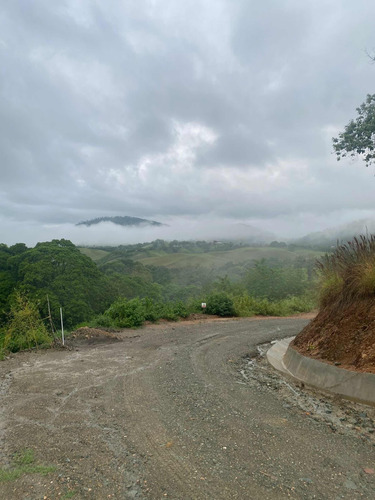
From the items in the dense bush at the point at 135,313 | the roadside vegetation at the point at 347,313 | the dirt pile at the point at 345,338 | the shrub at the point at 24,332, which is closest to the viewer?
the dirt pile at the point at 345,338

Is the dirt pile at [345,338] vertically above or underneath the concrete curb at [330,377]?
above

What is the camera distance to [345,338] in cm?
673

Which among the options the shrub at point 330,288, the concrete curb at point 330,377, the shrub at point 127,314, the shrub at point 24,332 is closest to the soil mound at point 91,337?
the shrub at point 24,332

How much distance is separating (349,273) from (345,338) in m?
1.86

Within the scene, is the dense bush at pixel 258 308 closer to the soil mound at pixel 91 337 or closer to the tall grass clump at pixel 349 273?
the soil mound at pixel 91 337

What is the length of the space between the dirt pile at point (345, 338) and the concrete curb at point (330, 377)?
0.49 ft

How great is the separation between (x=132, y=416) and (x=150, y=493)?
6.38ft

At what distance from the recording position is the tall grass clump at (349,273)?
23.5 ft

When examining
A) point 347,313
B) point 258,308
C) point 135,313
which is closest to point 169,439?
point 347,313

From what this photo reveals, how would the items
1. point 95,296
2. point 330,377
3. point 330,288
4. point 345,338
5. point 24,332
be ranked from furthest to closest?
point 95,296, point 24,332, point 330,288, point 345,338, point 330,377

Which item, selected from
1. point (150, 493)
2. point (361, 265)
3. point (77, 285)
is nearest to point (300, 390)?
point (361, 265)

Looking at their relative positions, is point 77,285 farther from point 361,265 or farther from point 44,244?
point 361,265

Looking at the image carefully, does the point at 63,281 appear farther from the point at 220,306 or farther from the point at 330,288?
the point at 330,288

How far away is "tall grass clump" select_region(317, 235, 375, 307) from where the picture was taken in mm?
7163
